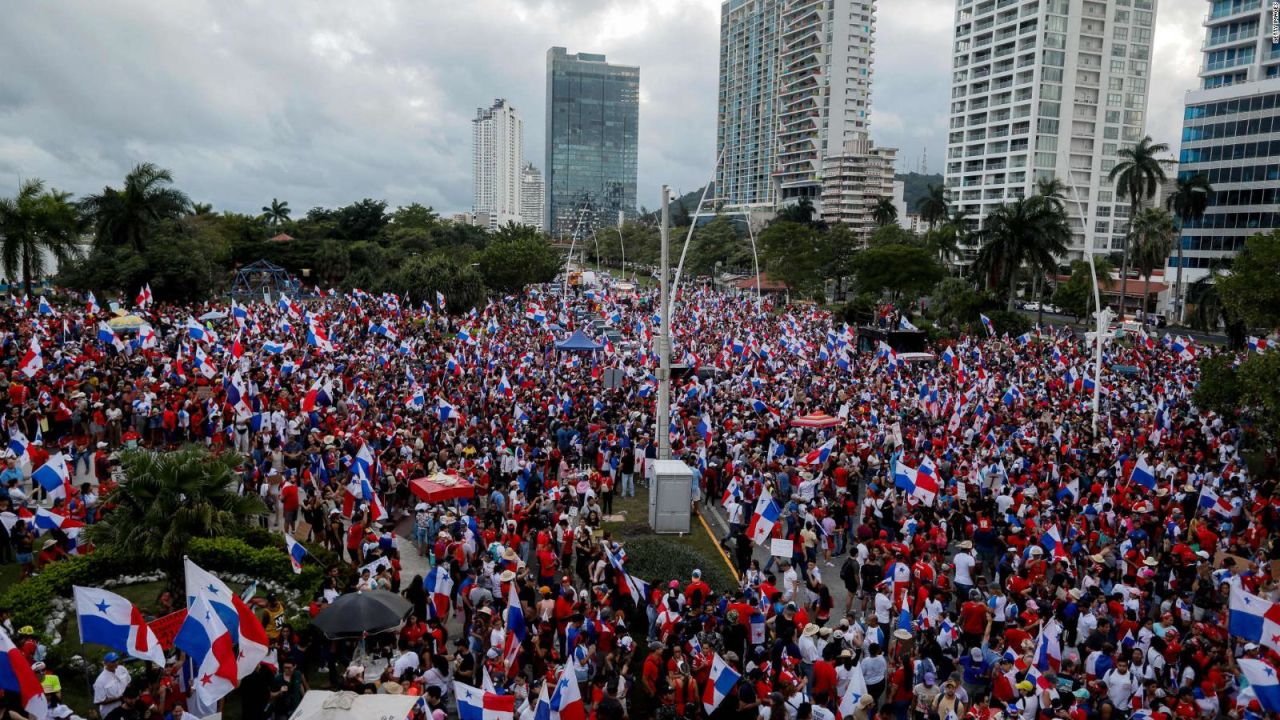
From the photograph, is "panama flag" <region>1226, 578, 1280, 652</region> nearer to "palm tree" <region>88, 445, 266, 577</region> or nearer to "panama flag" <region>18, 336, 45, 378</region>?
"palm tree" <region>88, 445, 266, 577</region>

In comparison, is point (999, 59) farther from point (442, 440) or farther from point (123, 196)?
point (442, 440)

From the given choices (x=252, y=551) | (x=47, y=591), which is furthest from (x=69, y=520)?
(x=252, y=551)

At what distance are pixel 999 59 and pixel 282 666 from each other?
386 ft

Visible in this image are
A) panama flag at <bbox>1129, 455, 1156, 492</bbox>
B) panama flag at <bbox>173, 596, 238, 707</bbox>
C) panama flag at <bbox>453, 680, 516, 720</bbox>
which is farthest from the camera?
panama flag at <bbox>1129, 455, 1156, 492</bbox>

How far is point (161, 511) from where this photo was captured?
1190cm

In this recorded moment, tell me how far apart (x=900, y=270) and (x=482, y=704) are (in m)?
58.8

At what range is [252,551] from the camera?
13.2 metres

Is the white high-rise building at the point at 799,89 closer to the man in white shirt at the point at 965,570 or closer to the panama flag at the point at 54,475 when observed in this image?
the panama flag at the point at 54,475

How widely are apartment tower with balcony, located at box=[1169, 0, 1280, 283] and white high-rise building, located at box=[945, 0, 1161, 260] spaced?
2283 cm

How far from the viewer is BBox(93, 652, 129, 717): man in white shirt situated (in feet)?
29.1

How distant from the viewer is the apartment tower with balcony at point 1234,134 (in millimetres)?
70062

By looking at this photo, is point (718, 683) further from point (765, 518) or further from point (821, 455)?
point (821, 455)

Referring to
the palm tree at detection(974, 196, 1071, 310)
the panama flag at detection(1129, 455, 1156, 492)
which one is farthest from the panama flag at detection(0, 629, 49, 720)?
the palm tree at detection(974, 196, 1071, 310)

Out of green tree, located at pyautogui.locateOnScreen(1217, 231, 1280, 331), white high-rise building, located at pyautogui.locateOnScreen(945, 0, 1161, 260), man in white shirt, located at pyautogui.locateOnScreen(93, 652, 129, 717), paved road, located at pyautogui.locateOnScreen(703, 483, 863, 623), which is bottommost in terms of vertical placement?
paved road, located at pyautogui.locateOnScreen(703, 483, 863, 623)
